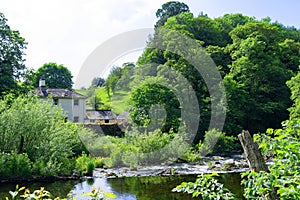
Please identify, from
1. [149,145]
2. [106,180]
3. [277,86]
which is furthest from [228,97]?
[106,180]

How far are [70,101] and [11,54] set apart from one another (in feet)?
47.0

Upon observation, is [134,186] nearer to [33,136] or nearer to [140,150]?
[33,136]

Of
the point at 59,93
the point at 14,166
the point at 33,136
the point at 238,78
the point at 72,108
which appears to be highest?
the point at 59,93

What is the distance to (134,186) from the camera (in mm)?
13508

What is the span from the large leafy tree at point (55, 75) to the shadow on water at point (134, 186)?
155 ft

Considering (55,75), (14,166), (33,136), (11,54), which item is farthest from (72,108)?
(14,166)

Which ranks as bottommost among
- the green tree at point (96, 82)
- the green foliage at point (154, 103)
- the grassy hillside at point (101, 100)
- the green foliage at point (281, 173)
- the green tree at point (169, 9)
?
the green foliage at point (281, 173)

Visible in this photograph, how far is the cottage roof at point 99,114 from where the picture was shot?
1676 inches

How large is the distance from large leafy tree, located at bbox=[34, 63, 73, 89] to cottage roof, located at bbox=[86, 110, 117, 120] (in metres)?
18.5

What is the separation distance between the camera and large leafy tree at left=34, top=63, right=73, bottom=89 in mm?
59875

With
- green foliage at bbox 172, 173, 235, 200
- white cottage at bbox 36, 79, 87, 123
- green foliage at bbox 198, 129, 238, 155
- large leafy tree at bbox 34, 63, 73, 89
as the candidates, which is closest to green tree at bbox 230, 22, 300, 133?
green foliage at bbox 198, 129, 238, 155

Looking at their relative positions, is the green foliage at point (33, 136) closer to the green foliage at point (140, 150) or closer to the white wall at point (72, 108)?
the green foliage at point (140, 150)

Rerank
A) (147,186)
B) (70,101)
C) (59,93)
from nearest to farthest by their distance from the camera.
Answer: (147,186) < (59,93) < (70,101)

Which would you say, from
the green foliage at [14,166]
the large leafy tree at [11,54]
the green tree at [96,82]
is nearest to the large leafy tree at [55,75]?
the green tree at [96,82]
